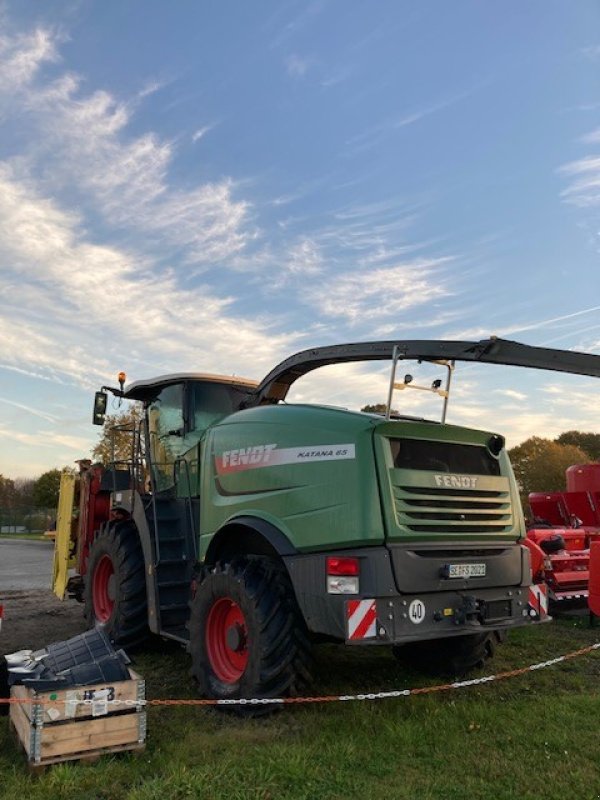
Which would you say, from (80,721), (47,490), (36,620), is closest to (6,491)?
(47,490)

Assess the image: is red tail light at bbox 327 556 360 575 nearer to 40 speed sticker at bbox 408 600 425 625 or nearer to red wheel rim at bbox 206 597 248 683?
40 speed sticker at bbox 408 600 425 625

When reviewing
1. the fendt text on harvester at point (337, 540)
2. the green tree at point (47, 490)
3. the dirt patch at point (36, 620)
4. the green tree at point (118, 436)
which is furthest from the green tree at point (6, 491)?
the fendt text on harvester at point (337, 540)

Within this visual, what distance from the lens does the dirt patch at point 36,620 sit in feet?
26.2

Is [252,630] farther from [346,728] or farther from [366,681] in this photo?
[366,681]

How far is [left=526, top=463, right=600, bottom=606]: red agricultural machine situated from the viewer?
8.80m

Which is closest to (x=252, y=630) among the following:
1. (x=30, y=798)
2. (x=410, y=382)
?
(x=30, y=798)

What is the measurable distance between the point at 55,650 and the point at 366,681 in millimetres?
2634

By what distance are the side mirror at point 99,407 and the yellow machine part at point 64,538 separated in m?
1.53

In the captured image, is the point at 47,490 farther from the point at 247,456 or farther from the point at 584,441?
the point at 247,456

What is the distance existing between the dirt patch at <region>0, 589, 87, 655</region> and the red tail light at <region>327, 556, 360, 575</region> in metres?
4.43

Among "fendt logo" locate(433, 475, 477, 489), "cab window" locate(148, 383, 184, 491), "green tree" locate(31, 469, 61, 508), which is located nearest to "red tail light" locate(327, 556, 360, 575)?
"fendt logo" locate(433, 475, 477, 489)

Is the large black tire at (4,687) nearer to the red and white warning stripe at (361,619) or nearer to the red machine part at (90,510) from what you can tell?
the red and white warning stripe at (361,619)

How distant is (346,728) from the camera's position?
4.76 metres

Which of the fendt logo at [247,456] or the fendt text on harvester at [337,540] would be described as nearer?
the fendt text on harvester at [337,540]
